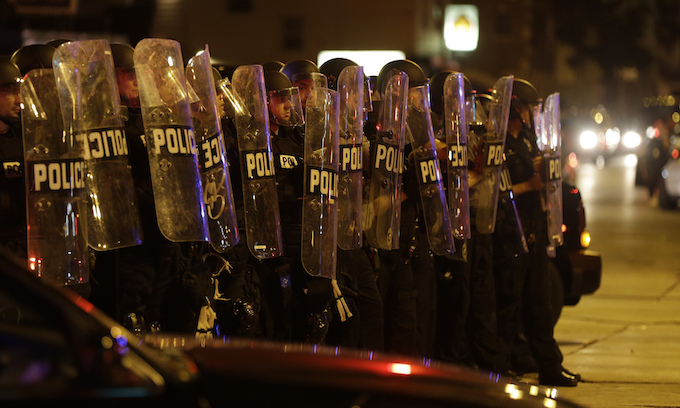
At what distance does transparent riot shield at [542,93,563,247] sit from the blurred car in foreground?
412 centimetres

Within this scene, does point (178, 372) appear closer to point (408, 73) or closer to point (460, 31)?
point (408, 73)

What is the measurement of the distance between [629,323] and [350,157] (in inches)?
176

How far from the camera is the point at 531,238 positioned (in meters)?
6.88

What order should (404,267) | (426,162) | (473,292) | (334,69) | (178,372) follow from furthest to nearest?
1. (473,292)
2. (334,69)
3. (404,267)
4. (426,162)
5. (178,372)

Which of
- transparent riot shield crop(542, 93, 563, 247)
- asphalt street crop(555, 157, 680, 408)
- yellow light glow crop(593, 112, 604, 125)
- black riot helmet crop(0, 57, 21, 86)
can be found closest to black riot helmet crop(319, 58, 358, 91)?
transparent riot shield crop(542, 93, 563, 247)

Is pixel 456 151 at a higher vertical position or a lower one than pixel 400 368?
higher

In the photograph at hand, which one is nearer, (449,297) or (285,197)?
(285,197)

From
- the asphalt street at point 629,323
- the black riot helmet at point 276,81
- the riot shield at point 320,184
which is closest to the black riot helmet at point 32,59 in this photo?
the black riot helmet at point 276,81

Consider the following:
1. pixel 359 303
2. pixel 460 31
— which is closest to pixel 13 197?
pixel 359 303

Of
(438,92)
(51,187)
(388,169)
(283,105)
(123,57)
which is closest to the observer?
(51,187)

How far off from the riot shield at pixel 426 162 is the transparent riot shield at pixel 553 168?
3.56 feet

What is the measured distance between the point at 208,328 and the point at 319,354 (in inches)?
108

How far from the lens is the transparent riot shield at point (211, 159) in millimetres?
5387

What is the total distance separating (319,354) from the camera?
9.19 feet
